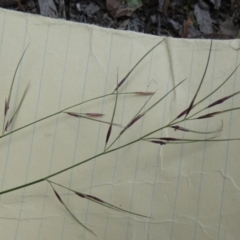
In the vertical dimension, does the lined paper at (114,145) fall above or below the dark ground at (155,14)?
below

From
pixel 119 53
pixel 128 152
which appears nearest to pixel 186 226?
pixel 128 152

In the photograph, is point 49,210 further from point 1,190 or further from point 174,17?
point 174,17

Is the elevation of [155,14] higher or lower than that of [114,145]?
higher

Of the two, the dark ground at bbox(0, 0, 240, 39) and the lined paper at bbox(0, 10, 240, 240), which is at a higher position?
the dark ground at bbox(0, 0, 240, 39)
